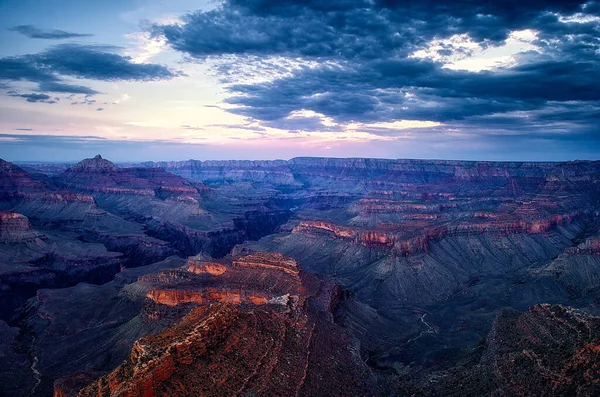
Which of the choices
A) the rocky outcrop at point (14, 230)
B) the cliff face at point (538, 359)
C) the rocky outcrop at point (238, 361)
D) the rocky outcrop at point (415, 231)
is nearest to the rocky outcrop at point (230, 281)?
the rocky outcrop at point (238, 361)

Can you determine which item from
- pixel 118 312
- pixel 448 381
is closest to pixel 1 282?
pixel 118 312

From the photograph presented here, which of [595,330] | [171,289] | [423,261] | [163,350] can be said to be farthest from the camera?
[423,261]

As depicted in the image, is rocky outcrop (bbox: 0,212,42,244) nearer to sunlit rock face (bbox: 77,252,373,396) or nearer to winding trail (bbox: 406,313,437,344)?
sunlit rock face (bbox: 77,252,373,396)

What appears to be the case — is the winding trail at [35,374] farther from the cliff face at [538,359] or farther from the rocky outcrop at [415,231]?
the rocky outcrop at [415,231]

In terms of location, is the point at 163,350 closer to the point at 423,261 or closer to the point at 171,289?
the point at 171,289

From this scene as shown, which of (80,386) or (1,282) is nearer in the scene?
(80,386)

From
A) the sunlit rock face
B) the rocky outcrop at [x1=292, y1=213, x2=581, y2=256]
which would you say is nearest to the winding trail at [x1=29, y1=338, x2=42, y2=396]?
the sunlit rock face

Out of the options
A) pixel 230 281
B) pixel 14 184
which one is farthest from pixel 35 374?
pixel 14 184

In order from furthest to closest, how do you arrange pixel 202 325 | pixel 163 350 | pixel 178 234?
pixel 178 234, pixel 202 325, pixel 163 350
